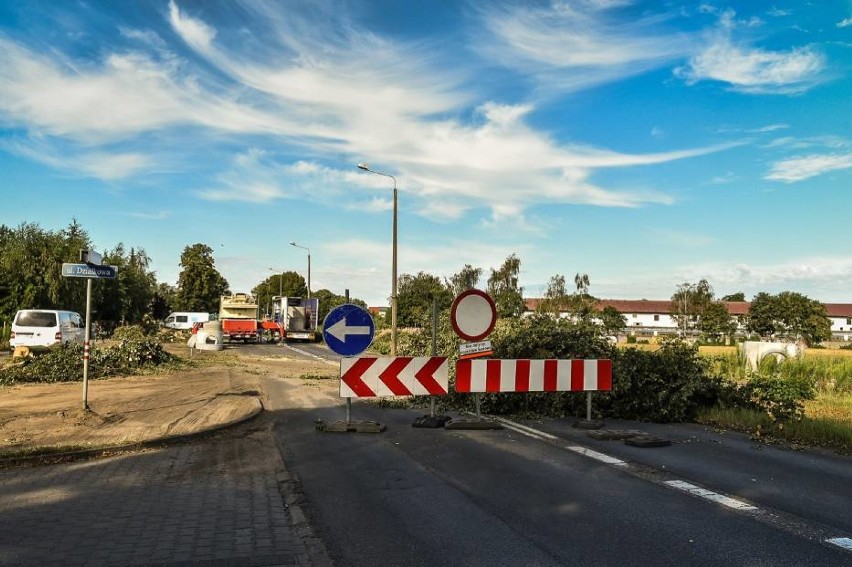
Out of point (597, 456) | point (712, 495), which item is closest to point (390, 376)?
point (597, 456)

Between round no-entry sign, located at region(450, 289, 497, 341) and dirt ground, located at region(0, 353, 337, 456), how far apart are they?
382 cm

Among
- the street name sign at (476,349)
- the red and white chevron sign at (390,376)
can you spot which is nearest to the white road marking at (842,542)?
the street name sign at (476,349)

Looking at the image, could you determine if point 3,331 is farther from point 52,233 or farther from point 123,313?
point 123,313

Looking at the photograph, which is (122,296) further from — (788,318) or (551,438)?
(788,318)

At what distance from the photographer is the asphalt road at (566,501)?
470 cm

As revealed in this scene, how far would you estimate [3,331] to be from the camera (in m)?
34.2

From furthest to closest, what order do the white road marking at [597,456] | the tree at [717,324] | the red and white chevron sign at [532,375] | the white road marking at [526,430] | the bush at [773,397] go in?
the tree at [717,324]
the bush at [773,397]
the red and white chevron sign at [532,375]
the white road marking at [526,430]
the white road marking at [597,456]

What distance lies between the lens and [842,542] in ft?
15.9

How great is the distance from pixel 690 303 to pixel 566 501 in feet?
354

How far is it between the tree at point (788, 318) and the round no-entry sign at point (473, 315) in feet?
241

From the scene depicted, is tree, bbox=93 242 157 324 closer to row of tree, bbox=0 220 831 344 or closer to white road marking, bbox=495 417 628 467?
row of tree, bbox=0 220 831 344

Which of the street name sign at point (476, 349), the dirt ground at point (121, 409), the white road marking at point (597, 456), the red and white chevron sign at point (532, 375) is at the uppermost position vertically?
the street name sign at point (476, 349)

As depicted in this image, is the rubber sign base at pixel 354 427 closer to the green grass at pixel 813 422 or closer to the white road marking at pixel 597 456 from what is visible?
the white road marking at pixel 597 456

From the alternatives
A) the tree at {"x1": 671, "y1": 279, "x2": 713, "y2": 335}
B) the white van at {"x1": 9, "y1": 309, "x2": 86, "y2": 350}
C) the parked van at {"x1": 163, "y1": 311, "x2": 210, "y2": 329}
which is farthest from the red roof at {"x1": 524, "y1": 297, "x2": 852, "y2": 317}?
the white van at {"x1": 9, "y1": 309, "x2": 86, "y2": 350}
